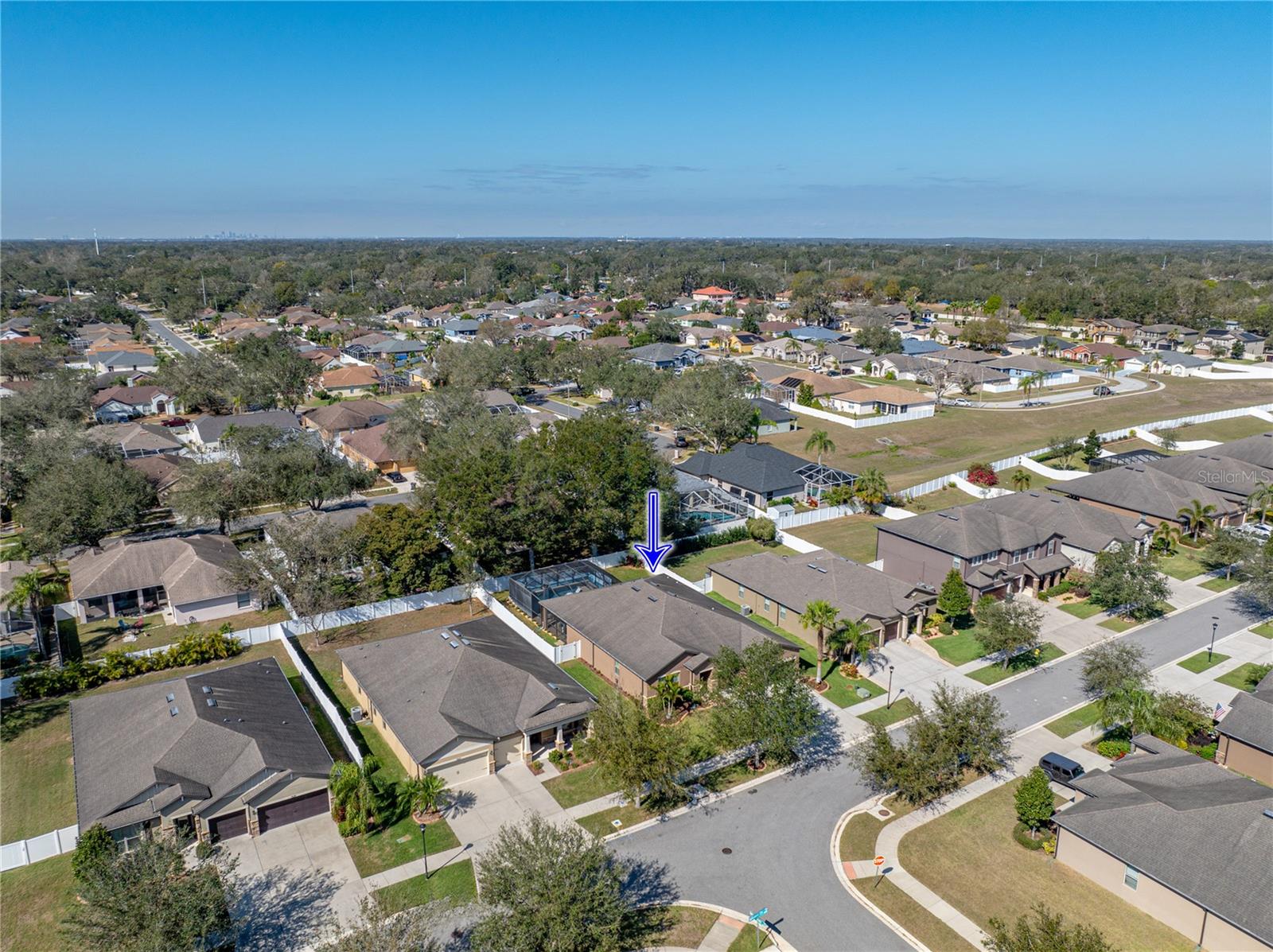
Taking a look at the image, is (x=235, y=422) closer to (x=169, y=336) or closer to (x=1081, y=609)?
(x=1081, y=609)

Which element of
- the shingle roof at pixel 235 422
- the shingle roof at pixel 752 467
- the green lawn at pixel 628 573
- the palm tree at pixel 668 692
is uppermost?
the shingle roof at pixel 235 422

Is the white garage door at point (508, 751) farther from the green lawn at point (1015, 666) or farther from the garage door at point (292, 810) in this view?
the green lawn at point (1015, 666)

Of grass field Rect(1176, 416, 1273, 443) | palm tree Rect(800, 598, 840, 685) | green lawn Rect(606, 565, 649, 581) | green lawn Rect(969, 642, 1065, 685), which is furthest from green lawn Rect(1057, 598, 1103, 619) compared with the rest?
grass field Rect(1176, 416, 1273, 443)

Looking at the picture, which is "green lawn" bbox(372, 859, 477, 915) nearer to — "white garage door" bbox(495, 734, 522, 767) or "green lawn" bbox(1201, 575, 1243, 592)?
"white garage door" bbox(495, 734, 522, 767)

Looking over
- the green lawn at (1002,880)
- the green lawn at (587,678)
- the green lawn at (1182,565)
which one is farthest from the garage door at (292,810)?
the green lawn at (1182,565)

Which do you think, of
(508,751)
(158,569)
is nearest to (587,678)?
(508,751)

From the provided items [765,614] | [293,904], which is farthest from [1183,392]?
[293,904]
